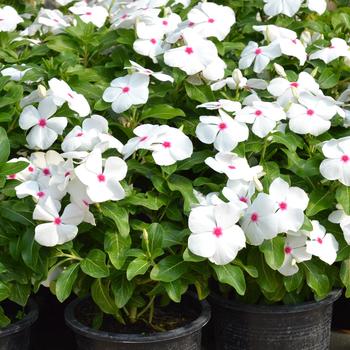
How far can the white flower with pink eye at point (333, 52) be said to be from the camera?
11.2 ft

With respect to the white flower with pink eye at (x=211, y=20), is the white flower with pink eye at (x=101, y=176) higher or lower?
higher

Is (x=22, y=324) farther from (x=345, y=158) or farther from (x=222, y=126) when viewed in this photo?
(x=345, y=158)

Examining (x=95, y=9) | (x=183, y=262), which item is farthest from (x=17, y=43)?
(x=183, y=262)

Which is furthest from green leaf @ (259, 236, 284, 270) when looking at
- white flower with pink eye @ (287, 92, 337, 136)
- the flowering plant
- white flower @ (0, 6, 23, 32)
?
white flower @ (0, 6, 23, 32)

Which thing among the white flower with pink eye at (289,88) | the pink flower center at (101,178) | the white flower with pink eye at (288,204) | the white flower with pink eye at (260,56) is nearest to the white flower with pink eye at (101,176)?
the pink flower center at (101,178)

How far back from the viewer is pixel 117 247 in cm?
275

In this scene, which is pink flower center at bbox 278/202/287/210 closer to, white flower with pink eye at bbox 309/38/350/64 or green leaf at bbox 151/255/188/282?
green leaf at bbox 151/255/188/282

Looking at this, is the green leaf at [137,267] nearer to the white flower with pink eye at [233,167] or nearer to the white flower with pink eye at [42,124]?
the white flower with pink eye at [233,167]

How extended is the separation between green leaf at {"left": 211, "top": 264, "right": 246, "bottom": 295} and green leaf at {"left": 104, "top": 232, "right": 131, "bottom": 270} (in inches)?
10.6

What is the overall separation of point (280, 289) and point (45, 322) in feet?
3.64

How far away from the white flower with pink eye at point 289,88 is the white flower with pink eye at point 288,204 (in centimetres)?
43

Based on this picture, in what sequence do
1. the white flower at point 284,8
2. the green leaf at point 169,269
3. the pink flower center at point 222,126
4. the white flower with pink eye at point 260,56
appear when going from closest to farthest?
the green leaf at point 169,269 → the pink flower center at point 222,126 → the white flower with pink eye at point 260,56 → the white flower at point 284,8

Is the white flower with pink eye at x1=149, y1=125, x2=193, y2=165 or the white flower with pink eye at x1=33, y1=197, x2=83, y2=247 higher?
the white flower with pink eye at x1=149, y1=125, x2=193, y2=165

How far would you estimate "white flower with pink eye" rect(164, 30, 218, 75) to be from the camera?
10.3 ft
